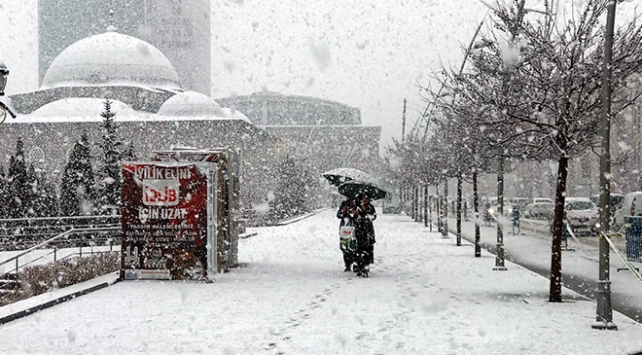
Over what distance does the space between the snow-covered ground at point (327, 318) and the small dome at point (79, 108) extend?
60.2 metres

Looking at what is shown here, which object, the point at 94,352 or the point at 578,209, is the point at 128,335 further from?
the point at 578,209

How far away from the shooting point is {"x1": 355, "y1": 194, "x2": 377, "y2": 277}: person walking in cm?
1617

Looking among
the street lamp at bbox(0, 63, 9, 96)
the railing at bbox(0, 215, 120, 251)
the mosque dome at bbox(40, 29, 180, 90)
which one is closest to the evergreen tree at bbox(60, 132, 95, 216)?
the railing at bbox(0, 215, 120, 251)

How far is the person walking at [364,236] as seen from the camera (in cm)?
1617

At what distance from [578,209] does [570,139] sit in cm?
2623

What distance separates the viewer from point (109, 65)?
263 ft

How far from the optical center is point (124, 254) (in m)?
15.5

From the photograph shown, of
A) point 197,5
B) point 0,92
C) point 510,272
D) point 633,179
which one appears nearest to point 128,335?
point 0,92

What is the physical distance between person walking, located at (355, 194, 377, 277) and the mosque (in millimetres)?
48503

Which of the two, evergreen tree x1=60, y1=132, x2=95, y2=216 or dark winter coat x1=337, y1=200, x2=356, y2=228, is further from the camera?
evergreen tree x1=60, y1=132, x2=95, y2=216

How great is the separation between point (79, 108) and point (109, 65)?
8.42m

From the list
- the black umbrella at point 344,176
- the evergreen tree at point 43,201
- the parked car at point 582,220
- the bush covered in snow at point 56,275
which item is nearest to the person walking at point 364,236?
the black umbrella at point 344,176

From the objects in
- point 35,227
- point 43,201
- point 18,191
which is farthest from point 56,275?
point 43,201

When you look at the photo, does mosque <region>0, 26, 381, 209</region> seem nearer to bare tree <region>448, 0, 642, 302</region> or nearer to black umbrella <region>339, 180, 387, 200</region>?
black umbrella <region>339, 180, 387, 200</region>
